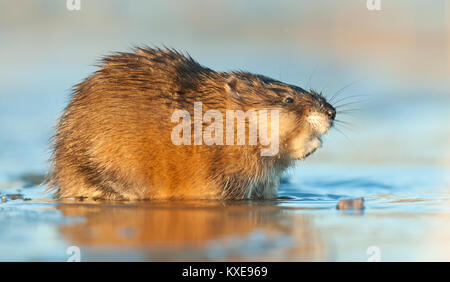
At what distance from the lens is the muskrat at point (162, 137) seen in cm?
750

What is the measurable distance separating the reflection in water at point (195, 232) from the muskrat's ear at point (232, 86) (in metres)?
1.32

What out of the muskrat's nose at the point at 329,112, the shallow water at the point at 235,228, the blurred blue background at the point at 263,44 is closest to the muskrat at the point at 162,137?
the muskrat's nose at the point at 329,112

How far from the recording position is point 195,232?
5.67 meters

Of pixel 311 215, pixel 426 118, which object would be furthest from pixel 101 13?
Result: pixel 311 215

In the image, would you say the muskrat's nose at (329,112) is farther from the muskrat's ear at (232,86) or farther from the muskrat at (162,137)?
the muskrat's ear at (232,86)

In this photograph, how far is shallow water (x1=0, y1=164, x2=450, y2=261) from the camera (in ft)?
16.7

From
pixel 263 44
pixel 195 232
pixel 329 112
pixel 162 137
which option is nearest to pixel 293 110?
pixel 329 112

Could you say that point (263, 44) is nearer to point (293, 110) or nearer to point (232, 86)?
point (232, 86)

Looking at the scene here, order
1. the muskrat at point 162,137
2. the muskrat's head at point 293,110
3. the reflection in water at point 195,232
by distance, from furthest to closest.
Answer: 1. the muskrat's head at point 293,110
2. the muskrat at point 162,137
3. the reflection in water at point 195,232

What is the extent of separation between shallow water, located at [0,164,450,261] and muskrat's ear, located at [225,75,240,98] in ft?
3.91

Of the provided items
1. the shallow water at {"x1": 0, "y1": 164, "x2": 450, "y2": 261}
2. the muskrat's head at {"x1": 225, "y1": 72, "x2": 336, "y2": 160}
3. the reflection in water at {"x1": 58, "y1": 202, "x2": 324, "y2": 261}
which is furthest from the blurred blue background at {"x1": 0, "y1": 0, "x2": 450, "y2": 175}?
the reflection in water at {"x1": 58, "y1": 202, "x2": 324, "y2": 261}

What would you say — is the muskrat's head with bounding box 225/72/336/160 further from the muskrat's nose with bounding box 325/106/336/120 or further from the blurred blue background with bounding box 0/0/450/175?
the blurred blue background with bounding box 0/0/450/175

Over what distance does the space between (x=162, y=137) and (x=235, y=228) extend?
1.93 m
